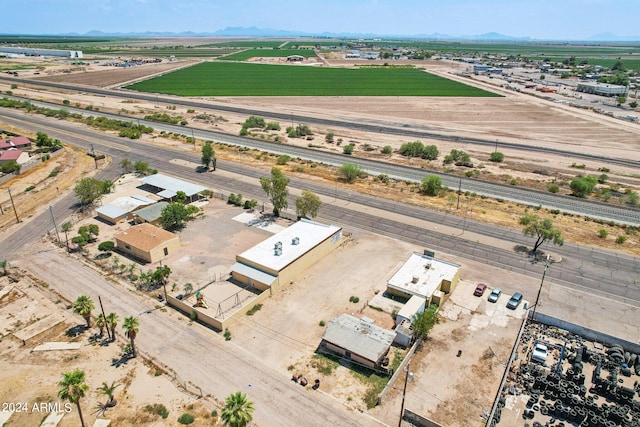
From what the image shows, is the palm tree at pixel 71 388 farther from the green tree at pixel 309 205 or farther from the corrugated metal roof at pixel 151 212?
the green tree at pixel 309 205

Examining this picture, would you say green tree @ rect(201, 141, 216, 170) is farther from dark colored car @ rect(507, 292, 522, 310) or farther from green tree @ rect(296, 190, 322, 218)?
dark colored car @ rect(507, 292, 522, 310)

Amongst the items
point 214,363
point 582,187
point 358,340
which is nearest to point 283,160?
point 582,187

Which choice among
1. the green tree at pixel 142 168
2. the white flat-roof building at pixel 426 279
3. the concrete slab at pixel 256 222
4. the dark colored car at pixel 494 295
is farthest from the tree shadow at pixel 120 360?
the green tree at pixel 142 168

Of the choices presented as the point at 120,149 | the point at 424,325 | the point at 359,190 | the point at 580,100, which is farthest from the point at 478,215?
the point at 580,100

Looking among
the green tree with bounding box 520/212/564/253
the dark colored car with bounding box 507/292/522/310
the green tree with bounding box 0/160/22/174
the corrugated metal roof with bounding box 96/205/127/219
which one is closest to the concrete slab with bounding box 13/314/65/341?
the corrugated metal roof with bounding box 96/205/127/219

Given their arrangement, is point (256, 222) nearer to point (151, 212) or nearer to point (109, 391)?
point (151, 212)

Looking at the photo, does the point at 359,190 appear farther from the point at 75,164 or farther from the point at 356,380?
the point at 75,164
